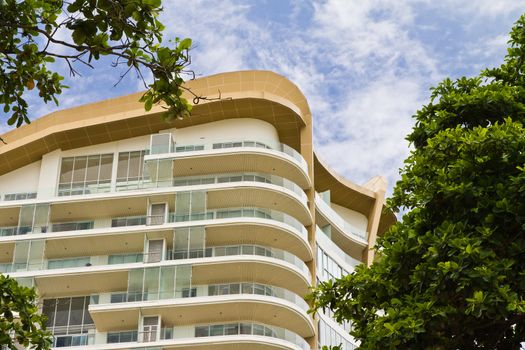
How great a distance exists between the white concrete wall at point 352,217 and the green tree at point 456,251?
51354 millimetres

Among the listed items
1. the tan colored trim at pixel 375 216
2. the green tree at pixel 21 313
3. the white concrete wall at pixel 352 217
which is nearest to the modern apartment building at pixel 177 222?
the tan colored trim at pixel 375 216

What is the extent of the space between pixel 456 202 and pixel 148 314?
38210mm

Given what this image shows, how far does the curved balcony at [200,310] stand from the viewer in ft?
171

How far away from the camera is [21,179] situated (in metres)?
61.1

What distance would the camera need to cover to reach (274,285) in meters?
55.0

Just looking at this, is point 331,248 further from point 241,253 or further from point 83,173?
point 83,173

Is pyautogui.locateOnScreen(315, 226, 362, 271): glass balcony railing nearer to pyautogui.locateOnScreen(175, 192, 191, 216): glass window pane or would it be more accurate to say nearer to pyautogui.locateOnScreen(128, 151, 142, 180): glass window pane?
pyautogui.locateOnScreen(175, 192, 191, 216): glass window pane

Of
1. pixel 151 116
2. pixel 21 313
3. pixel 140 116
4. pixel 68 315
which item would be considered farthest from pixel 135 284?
pixel 21 313

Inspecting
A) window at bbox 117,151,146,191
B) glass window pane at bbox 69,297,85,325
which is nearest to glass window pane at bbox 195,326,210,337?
glass window pane at bbox 69,297,85,325

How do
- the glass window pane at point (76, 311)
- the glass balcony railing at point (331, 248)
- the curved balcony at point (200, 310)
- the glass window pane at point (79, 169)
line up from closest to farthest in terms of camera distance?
the curved balcony at point (200, 310), the glass window pane at point (76, 311), the glass window pane at point (79, 169), the glass balcony railing at point (331, 248)

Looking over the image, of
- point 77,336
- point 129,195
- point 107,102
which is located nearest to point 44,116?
point 107,102

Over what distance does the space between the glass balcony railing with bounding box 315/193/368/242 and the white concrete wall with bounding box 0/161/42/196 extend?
17.3 metres

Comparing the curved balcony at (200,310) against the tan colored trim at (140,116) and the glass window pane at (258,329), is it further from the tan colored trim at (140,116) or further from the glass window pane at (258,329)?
the tan colored trim at (140,116)

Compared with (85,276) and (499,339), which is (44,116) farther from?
(499,339)
